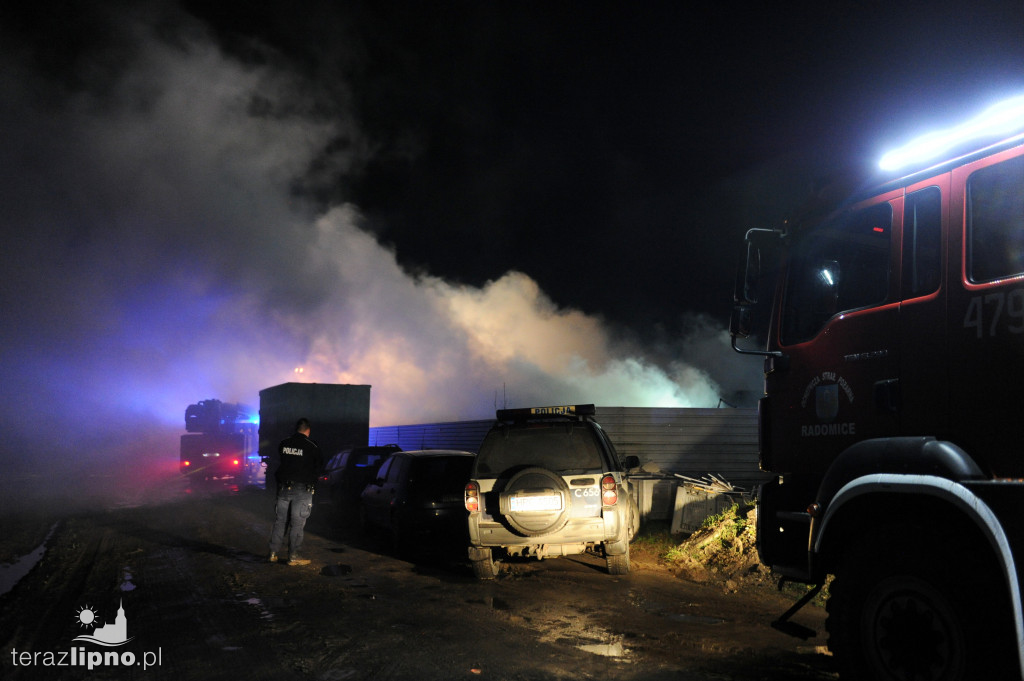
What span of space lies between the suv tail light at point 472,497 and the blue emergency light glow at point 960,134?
5.18 m

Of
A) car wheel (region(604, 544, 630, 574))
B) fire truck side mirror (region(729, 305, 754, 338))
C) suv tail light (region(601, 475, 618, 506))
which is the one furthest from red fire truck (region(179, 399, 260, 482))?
fire truck side mirror (region(729, 305, 754, 338))

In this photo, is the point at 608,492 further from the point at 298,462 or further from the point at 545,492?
the point at 298,462

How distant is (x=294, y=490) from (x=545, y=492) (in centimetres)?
367

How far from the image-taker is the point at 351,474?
569 inches

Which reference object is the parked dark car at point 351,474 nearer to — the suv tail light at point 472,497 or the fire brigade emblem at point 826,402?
the suv tail light at point 472,497

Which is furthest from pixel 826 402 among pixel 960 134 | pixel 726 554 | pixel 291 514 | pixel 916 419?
pixel 291 514

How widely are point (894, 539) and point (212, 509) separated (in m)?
15.7

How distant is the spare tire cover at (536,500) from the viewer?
723cm

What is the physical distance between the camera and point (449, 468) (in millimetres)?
10250

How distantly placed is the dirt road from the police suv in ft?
1.44

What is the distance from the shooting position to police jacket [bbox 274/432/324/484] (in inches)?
353

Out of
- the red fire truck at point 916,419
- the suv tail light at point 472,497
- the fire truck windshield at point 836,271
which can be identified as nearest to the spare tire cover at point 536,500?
the suv tail light at point 472,497

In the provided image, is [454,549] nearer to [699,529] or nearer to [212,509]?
[699,529]

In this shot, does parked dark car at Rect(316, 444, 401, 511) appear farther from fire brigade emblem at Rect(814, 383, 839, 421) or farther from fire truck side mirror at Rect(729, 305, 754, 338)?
fire brigade emblem at Rect(814, 383, 839, 421)
